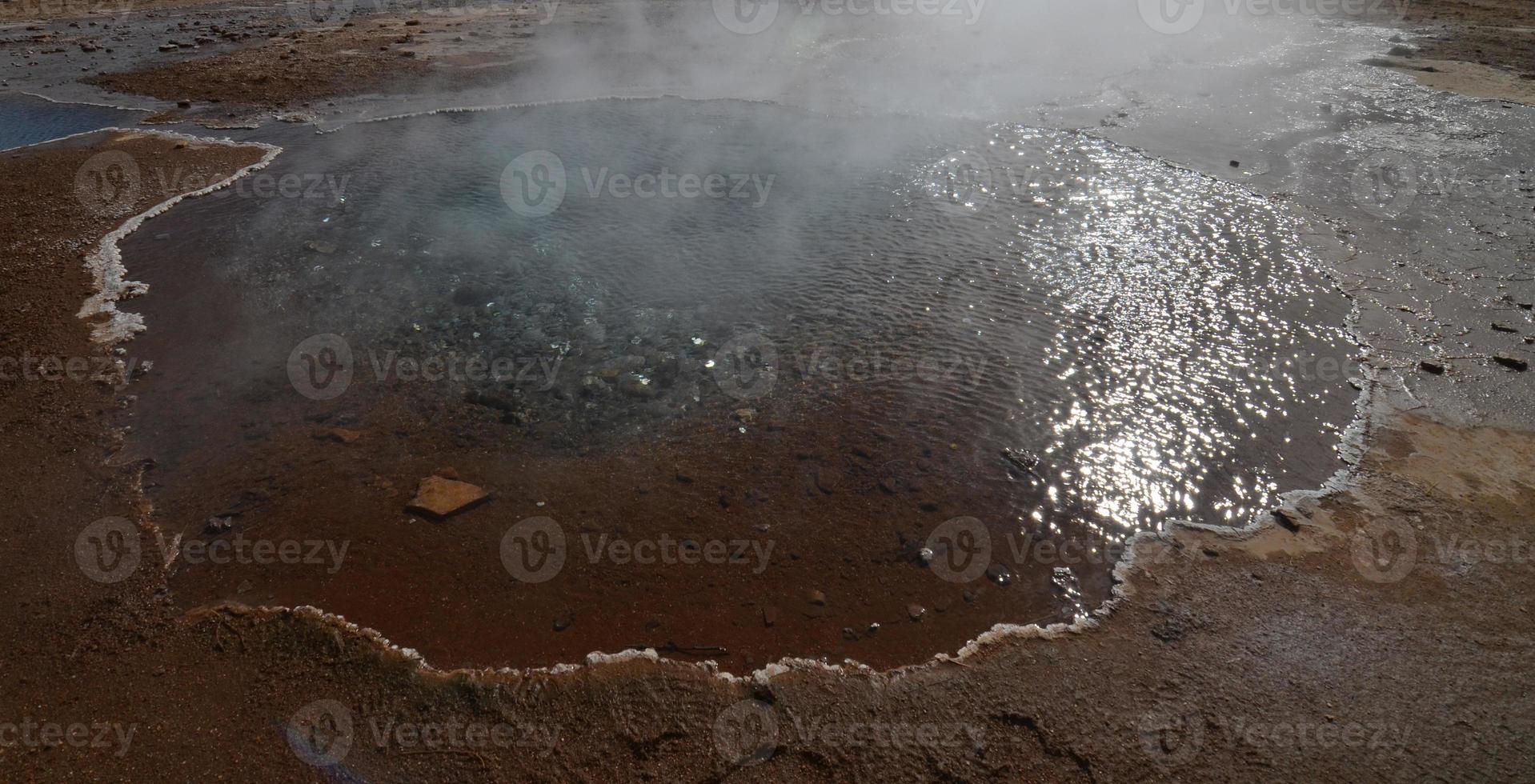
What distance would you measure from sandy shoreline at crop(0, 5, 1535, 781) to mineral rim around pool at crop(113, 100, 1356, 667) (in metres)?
0.18

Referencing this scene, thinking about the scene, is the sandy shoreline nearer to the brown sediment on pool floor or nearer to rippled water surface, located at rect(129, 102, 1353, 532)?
the brown sediment on pool floor

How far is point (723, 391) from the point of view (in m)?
4.26

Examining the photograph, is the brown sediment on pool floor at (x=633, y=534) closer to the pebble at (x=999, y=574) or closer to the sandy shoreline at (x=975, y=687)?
the pebble at (x=999, y=574)

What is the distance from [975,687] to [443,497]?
8.02 ft

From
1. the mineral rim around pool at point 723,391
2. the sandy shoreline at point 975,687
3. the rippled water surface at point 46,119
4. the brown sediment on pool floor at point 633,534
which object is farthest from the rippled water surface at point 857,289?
the rippled water surface at point 46,119

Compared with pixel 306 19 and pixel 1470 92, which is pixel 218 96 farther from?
pixel 1470 92

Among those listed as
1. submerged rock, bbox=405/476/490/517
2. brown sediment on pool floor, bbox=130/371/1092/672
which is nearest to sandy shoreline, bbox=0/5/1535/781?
brown sediment on pool floor, bbox=130/371/1092/672

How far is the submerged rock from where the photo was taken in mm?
3461

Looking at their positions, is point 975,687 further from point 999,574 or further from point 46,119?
point 46,119

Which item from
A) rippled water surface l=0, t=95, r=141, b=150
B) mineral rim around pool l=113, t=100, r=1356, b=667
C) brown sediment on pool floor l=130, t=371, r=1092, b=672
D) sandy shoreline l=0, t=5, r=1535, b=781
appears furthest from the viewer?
rippled water surface l=0, t=95, r=141, b=150

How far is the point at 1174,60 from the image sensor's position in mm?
10453

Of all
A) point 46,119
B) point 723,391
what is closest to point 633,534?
point 723,391

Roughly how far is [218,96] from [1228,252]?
11015 millimetres

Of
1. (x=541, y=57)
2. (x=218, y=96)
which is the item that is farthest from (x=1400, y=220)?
(x=218, y=96)
